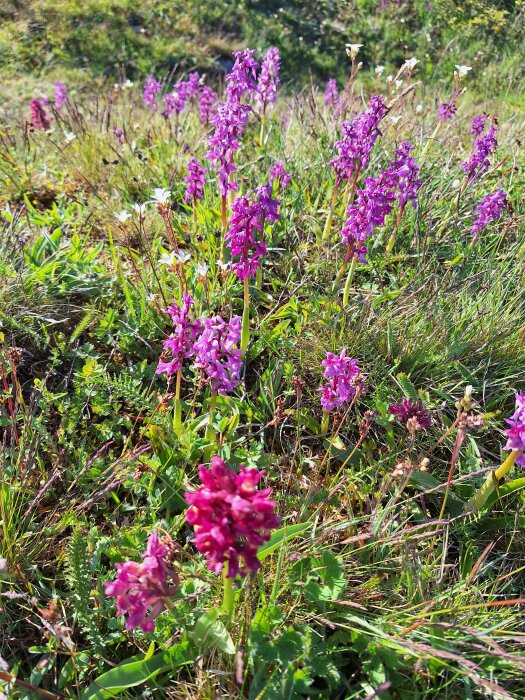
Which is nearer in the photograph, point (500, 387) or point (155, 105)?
point (500, 387)

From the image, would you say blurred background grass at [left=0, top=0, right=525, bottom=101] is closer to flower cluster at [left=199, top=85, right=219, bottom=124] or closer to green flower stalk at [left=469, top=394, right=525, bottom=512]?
flower cluster at [left=199, top=85, right=219, bottom=124]

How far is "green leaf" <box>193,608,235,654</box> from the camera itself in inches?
64.5

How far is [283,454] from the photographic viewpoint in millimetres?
2500

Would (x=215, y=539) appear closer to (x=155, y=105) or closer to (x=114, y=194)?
(x=114, y=194)

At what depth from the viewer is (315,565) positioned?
188cm

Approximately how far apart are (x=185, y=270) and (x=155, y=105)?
3.33 m

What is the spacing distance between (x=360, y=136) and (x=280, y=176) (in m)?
0.79

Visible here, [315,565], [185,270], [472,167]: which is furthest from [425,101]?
[315,565]

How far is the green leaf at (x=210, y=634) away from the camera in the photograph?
164 centimetres

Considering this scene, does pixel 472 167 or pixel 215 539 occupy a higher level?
pixel 472 167

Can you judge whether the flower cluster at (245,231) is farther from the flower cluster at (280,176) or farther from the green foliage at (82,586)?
the green foliage at (82,586)

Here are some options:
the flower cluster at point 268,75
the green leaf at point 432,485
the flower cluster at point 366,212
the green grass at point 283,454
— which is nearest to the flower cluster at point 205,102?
the flower cluster at point 268,75

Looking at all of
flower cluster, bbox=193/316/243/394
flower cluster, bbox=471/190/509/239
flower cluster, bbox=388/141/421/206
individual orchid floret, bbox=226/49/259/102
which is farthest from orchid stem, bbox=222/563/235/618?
flower cluster, bbox=471/190/509/239

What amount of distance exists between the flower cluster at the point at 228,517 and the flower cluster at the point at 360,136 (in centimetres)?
221
